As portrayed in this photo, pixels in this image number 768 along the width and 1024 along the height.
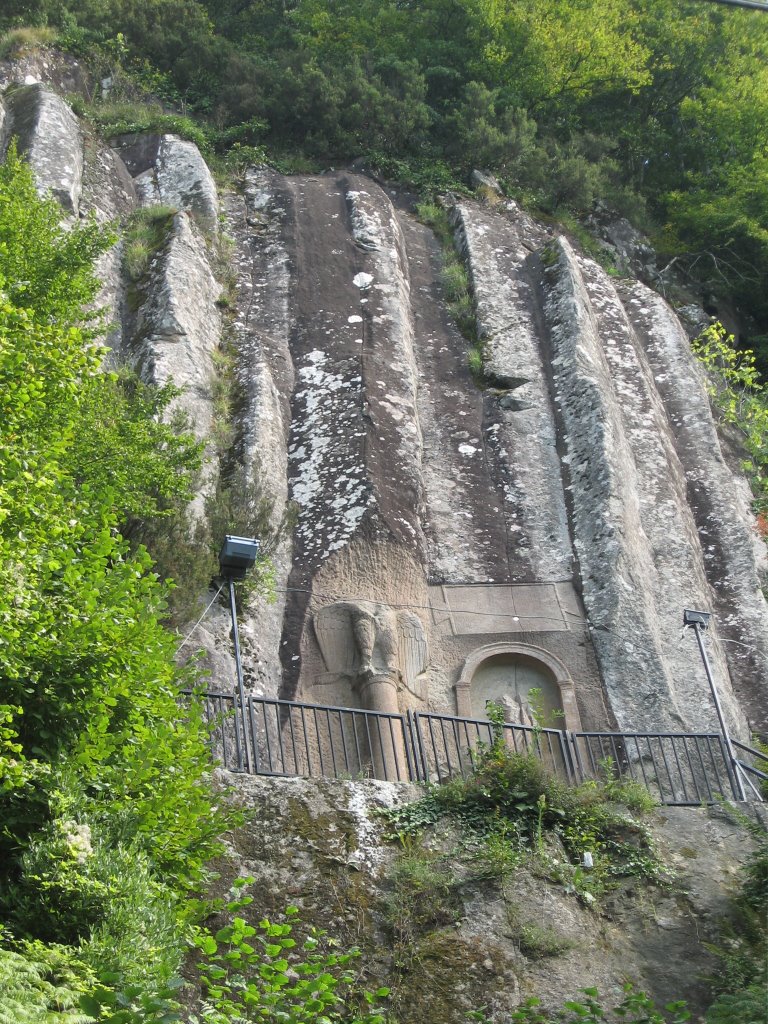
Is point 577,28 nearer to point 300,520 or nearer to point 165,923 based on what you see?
point 300,520

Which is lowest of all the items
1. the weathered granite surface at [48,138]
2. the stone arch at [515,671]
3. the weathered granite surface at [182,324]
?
the stone arch at [515,671]

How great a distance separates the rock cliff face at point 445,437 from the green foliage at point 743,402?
16.8 inches

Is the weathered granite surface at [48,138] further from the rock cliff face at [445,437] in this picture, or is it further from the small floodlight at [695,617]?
the small floodlight at [695,617]

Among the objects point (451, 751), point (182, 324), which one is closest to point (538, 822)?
point (451, 751)

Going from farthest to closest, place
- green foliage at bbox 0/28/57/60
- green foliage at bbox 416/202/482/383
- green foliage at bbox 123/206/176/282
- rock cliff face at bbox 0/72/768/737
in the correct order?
green foliage at bbox 0/28/57/60 < green foliage at bbox 416/202/482/383 < green foliage at bbox 123/206/176/282 < rock cliff face at bbox 0/72/768/737

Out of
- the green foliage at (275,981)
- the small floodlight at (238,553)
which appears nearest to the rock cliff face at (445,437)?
the small floodlight at (238,553)

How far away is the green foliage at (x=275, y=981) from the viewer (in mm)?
7859

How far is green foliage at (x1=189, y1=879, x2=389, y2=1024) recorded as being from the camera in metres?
7.86

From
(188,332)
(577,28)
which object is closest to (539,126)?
(577,28)

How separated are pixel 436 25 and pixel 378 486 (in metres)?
15.0

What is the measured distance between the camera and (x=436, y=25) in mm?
28344

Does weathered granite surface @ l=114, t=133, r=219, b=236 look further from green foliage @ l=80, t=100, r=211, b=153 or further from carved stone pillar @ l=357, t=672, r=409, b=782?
carved stone pillar @ l=357, t=672, r=409, b=782

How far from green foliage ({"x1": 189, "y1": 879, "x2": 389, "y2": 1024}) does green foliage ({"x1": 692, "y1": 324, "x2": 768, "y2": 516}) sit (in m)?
13.4

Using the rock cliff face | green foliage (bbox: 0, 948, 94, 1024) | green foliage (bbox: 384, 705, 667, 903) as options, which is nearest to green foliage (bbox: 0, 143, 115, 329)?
the rock cliff face
